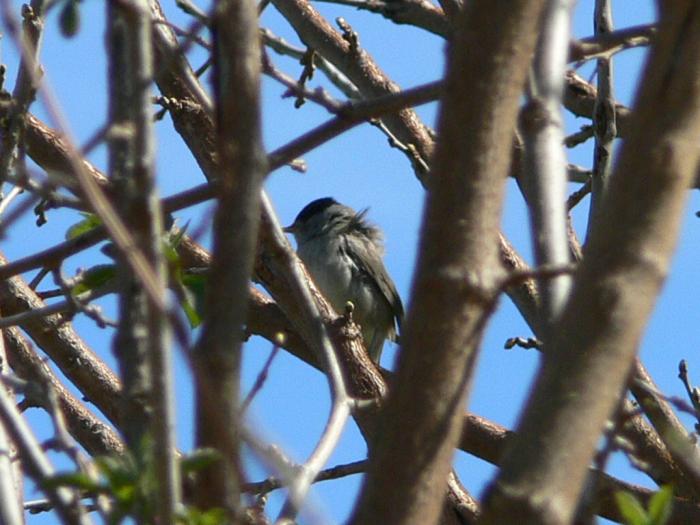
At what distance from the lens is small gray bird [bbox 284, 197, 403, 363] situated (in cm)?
886

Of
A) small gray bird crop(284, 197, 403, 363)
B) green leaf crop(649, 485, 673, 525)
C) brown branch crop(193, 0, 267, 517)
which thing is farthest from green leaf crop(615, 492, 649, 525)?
small gray bird crop(284, 197, 403, 363)

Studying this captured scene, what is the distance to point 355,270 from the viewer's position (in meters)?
8.93

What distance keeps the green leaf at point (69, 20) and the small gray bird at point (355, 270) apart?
647cm

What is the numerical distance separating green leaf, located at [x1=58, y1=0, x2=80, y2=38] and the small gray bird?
647cm

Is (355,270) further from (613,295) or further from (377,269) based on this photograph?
(613,295)

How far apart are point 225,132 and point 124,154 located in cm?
13

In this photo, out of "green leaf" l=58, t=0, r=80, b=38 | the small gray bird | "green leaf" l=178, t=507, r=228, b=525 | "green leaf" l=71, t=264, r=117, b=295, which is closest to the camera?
"green leaf" l=178, t=507, r=228, b=525

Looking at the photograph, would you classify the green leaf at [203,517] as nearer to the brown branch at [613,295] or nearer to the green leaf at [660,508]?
the brown branch at [613,295]

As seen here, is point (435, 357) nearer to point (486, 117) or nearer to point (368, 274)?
point (486, 117)

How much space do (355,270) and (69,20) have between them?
666 cm

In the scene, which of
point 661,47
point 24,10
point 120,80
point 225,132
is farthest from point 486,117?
point 24,10

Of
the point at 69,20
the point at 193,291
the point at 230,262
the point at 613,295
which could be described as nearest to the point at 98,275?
the point at 193,291

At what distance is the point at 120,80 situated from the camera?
1.48 meters

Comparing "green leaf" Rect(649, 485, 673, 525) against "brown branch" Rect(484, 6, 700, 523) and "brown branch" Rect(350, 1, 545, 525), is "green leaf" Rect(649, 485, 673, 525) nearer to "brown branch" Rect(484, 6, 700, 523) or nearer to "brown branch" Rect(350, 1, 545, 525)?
"brown branch" Rect(484, 6, 700, 523)
